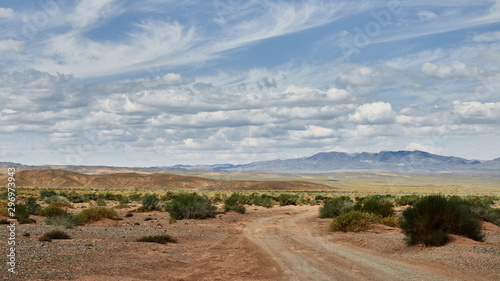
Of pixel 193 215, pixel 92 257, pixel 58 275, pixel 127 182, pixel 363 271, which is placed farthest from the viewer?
pixel 127 182

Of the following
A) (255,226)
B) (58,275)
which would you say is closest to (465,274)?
(58,275)

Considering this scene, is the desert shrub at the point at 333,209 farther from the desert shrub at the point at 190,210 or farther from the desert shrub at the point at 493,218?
the desert shrub at the point at 493,218

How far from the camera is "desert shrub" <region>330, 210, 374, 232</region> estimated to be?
26.4m

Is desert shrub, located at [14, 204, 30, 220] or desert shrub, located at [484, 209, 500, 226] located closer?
desert shrub, located at [14, 204, 30, 220]

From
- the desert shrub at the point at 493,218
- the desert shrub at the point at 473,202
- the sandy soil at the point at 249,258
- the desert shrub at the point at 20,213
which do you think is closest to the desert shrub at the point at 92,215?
the desert shrub at the point at 20,213

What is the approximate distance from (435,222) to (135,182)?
144m

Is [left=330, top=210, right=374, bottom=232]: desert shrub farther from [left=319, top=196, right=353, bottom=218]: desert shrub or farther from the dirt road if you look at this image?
[left=319, top=196, right=353, bottom=218]: desert shrub

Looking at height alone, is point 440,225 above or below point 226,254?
above

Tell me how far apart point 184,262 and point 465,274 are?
9083 mm

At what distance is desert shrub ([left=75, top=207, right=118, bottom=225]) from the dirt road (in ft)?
36.6

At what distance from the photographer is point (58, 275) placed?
1229cm

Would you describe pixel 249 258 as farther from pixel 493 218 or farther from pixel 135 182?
pixel 135 182

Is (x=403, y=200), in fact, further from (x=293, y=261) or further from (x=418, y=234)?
(x=293, y=261)

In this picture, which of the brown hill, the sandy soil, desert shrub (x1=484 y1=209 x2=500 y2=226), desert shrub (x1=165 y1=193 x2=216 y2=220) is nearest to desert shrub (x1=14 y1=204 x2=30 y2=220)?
the sandy soil
